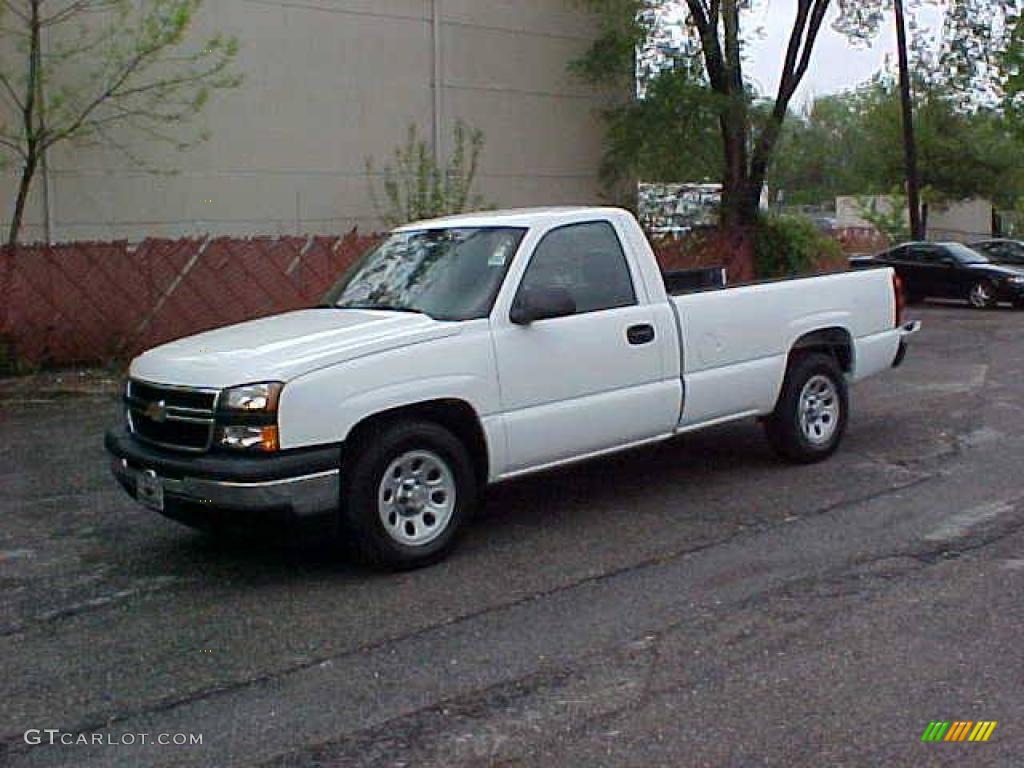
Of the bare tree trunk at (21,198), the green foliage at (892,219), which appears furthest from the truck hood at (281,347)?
the green foliage at (892,219)

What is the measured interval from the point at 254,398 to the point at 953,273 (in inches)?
877

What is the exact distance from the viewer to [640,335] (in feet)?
27.0

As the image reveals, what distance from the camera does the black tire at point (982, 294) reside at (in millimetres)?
25828

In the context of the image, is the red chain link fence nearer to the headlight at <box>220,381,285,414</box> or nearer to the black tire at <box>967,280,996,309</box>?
the headlight at <box>220,381,285,414</box>

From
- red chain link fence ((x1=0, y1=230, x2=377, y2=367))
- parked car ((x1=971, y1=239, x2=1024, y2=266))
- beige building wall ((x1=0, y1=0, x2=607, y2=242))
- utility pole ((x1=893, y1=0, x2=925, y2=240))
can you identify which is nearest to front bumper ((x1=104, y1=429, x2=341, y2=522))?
red chain link fence ((x1=0, y1=230, x2=377, y2=367))

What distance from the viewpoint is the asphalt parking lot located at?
4914mm

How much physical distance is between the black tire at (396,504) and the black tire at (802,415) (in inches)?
116

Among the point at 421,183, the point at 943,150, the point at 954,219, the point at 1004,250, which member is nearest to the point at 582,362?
the point at 421,183

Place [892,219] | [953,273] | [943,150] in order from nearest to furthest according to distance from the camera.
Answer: [953,273], [943,150], [892,219]

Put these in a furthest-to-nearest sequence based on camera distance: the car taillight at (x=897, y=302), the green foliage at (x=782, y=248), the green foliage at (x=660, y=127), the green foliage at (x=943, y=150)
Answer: the green foliage at (x=943, y=150), the green foliage at (x=782, y=248), the green foliage at (x=660, y=127), the car taillight at (x=897, y=302)

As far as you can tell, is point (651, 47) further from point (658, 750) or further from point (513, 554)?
point (658, 750)

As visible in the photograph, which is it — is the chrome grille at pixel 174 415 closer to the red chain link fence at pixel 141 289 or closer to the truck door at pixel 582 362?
the truck door at pixel 582 362

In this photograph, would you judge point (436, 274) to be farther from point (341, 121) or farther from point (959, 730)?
point (341, 121)

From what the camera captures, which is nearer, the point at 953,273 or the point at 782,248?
the point at 953,273
